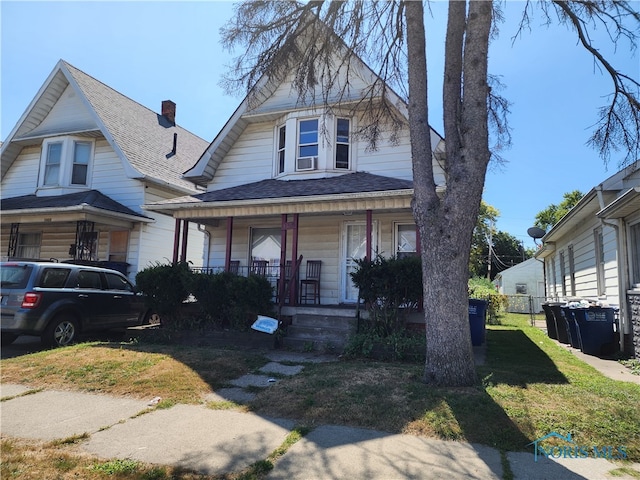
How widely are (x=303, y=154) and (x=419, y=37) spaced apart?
20.6 ft

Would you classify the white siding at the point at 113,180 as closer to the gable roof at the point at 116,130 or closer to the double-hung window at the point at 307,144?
the gable roof at the point at 116,130

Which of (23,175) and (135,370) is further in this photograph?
(23,175)

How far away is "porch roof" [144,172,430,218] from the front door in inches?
55.5

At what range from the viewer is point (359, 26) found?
295 inches

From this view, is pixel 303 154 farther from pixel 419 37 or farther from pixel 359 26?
pixel 419 37

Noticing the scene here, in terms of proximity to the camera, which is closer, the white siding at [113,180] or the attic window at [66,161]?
the white siding at [113,180]

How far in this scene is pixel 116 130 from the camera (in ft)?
47.2

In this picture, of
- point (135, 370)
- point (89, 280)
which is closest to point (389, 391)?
point (135, 370)

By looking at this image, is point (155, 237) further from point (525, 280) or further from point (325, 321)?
point (525, 280)

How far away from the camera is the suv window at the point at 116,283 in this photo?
9.70 metres

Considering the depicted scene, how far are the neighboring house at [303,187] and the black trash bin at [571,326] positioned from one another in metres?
3.77

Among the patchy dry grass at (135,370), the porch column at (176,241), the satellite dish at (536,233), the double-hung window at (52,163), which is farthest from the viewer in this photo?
the satellite dish at (536,233)

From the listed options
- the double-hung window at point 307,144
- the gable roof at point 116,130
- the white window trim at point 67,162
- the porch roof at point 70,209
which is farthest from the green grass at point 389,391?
the white window trim at point 67,162
